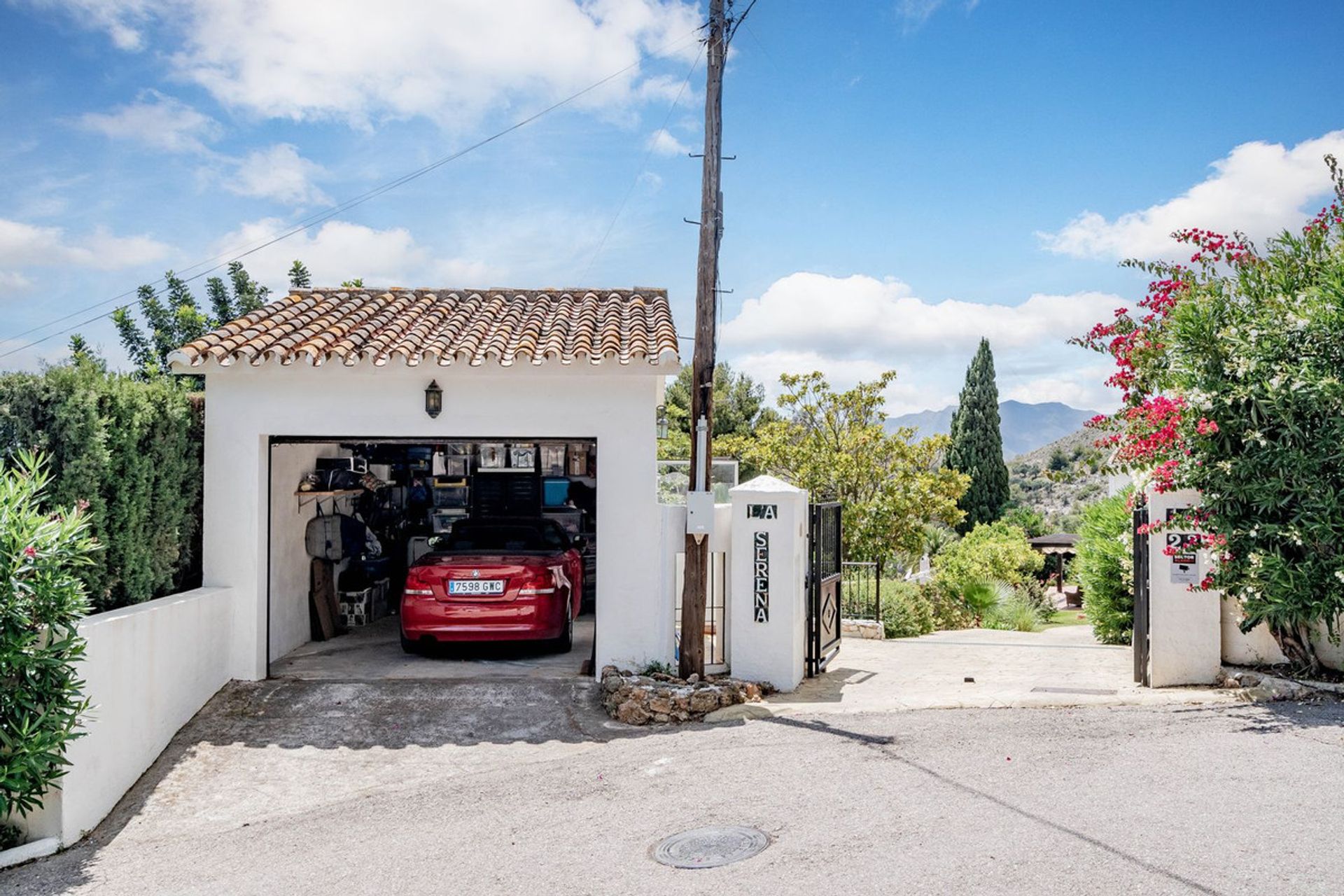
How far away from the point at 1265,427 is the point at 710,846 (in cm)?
588

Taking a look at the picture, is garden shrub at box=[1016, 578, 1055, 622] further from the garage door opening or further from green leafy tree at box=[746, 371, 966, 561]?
the garage door opening

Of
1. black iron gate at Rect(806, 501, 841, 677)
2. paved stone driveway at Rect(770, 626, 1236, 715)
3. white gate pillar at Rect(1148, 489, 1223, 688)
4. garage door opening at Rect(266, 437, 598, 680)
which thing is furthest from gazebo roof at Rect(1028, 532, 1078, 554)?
white gate pillar at Rect(1148, 489, 1223, 688)

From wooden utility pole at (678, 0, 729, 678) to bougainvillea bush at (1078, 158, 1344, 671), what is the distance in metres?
4.02

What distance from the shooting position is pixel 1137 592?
29.1 ft

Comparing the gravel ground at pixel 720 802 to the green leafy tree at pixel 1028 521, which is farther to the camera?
the green leafy tree at pixel 1028 521

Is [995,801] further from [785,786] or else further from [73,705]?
[73,705]

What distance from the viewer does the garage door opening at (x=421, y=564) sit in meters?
9.52

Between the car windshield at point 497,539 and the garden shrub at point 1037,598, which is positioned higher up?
the car windshield at point 497,539

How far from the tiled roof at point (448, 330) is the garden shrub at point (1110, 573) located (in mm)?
6181

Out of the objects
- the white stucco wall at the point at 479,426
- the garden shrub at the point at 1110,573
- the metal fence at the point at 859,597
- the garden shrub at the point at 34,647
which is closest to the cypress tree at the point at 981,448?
the metal fence at the point at 859,597

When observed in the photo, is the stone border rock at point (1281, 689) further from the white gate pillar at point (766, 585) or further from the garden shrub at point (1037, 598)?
the garden shrub at point (1037, 598)

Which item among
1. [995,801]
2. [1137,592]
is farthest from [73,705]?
[1137,592]

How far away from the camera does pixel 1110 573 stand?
12.1 m

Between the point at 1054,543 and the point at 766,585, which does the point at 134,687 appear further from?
the point at 1054,543
